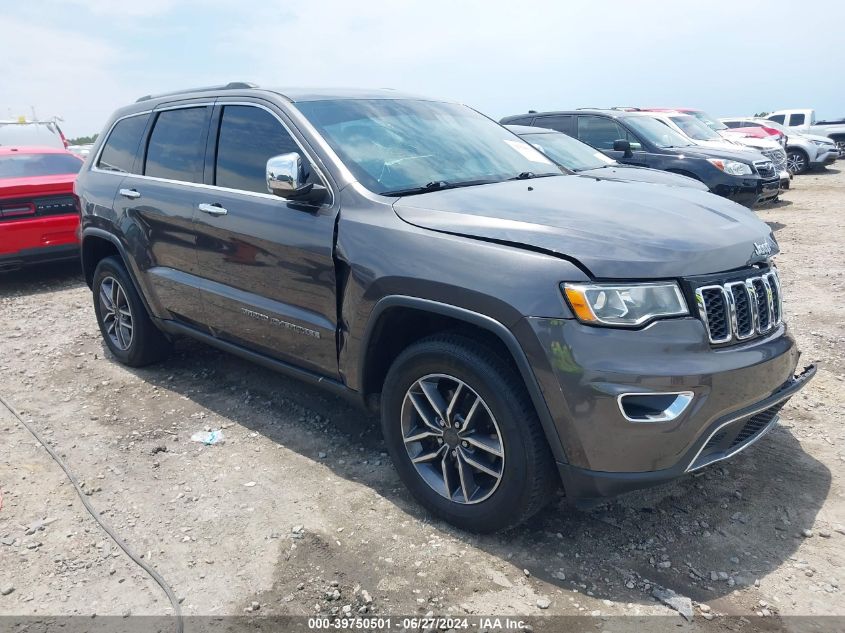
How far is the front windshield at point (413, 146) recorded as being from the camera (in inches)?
132

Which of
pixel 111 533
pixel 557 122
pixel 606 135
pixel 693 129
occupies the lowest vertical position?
pixel 111 533

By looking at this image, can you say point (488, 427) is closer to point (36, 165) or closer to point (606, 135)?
point (36, 165)

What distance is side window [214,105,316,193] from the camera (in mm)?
3635

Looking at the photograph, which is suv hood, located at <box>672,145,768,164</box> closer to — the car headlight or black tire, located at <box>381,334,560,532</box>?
the car headlight

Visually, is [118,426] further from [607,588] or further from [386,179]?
[607,588]

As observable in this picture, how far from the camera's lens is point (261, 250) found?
3.59 meters

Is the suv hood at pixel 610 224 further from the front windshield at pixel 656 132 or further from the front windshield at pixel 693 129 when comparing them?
the front windshield at pixel 693 129

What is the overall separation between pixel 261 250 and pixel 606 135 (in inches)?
317

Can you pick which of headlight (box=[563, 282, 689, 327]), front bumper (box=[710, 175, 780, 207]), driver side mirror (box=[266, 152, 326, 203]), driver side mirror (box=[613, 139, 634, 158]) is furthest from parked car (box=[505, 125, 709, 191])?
headlight (box=[563, 282, 689, 327])

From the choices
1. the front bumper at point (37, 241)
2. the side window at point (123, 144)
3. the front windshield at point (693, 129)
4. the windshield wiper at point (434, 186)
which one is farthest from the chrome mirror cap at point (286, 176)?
the front windshield at point (693, 129)

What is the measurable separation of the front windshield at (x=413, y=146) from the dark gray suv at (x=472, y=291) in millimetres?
13

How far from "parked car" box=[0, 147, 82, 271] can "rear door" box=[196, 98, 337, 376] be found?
3954 millimetres

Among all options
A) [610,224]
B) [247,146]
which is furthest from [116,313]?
[610,224]

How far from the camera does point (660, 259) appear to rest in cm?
252
